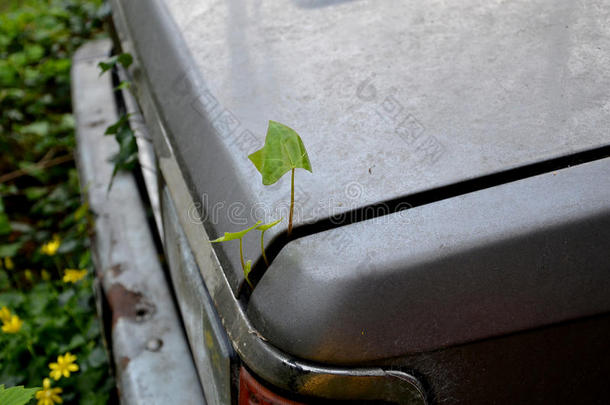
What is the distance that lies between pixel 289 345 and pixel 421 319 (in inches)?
7.5

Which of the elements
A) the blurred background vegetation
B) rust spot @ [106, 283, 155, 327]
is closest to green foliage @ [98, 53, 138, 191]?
the blurred background vegetation

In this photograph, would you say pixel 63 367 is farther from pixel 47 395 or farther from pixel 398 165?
pixel 398 165

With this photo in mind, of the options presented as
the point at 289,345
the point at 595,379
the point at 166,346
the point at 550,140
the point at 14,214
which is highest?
the point at 550,140

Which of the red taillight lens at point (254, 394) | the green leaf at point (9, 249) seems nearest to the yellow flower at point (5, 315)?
the green leaf at point (9, 249)

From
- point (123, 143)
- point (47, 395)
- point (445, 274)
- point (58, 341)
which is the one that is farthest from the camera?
point (58, 341)

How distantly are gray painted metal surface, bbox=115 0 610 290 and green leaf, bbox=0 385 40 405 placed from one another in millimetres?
596

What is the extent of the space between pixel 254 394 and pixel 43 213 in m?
2.59

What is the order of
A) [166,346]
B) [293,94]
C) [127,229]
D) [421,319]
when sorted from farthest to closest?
A: [127,229] < [166,346] < [293,94] < [421,319]

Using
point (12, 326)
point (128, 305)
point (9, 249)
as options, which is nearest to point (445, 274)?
point (128, 305)

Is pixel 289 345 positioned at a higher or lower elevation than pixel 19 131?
higher

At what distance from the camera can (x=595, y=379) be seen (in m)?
0.94

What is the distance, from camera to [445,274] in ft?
2.78

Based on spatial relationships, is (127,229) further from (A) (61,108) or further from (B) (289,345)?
(A) (61,108)

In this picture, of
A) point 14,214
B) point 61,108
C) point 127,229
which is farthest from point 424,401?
point 61,108
